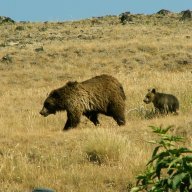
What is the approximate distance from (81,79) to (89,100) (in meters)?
11.8

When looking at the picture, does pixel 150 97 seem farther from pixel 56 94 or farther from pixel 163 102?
pixel 56 94

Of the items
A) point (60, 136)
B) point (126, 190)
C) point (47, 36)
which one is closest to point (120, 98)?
point (60, 136)

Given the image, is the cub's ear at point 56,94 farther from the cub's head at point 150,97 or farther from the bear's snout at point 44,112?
the cub's head at point 150,97

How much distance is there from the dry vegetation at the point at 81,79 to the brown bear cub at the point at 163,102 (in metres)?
0.30

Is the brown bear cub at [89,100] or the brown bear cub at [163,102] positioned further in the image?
the brown bear cub at [163,102]

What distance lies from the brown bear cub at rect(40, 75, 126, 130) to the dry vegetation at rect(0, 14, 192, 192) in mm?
366

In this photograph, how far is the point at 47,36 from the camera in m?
42.4

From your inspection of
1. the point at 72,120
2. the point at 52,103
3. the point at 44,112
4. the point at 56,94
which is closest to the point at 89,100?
the point at 72,120

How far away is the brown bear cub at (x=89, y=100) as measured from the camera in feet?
43.4


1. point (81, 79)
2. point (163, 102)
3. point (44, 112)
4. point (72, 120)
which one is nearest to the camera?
point (72, 120)

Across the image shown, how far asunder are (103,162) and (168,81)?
9979 millimetres

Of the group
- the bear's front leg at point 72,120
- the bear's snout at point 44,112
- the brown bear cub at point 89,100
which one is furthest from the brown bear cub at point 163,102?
the bear's snout at point 44,112

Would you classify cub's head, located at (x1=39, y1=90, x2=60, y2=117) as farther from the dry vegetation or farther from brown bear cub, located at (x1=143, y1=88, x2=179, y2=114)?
brown bear cub, located at (x1=143, y1=88, x2=179, y2=114)

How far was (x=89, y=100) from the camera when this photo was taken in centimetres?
1337
